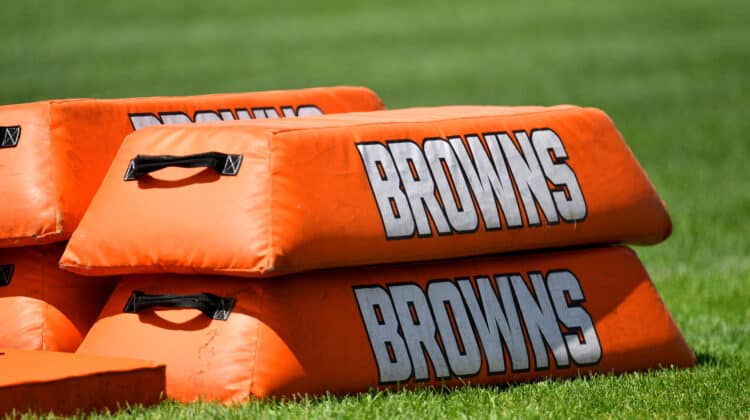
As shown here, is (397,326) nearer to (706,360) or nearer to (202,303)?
(202,303)

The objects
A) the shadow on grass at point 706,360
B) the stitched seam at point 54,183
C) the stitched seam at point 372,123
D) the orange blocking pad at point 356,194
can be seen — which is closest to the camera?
the orange blocking pad at point 356,194

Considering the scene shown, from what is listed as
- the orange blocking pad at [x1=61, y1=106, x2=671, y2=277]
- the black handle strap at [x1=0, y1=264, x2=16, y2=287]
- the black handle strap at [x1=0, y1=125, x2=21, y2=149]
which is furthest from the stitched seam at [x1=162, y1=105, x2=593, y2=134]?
the black handle strap at [x1=0, y1=264, x2=16, y2=287]

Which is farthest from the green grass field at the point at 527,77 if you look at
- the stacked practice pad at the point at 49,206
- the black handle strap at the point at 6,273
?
the black handle strap at the point at 6,273

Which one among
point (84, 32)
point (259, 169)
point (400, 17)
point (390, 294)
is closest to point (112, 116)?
point (259, 169)

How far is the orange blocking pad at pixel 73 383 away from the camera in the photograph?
4996mm

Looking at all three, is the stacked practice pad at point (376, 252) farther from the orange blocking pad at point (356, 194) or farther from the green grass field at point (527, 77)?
the green grass field at point (527, 77)

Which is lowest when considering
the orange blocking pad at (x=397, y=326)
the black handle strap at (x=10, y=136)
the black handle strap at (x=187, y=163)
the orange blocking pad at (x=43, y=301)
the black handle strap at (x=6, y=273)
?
the orange blocking pad at (x=397, y=326)

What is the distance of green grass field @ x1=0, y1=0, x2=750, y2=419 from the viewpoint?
5656 millimetres

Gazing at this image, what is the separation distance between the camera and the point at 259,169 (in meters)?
5.46

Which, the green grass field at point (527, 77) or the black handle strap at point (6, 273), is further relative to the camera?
the black handle strap at point (6, 273)

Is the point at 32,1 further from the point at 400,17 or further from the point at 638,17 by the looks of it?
the point at 638,17

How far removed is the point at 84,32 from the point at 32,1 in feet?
12.7

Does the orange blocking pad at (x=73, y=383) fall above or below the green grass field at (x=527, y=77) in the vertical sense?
above

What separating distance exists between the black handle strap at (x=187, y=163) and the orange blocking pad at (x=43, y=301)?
71 centimetres
